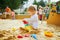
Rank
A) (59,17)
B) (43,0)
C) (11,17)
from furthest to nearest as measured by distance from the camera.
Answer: (43,0) → (11,17) → (59,17)

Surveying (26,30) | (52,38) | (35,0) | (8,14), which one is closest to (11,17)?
(8,14)

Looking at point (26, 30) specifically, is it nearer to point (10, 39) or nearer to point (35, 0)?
point (10, 39)

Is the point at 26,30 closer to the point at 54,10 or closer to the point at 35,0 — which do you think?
the point at 54,10

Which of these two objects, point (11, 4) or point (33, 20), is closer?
point (33, 20)

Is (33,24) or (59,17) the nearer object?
(33,24)

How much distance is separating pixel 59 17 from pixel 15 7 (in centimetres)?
659

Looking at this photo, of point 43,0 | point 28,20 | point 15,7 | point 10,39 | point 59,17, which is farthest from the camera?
point 15,7

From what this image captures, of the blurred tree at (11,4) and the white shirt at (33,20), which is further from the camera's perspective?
the blurred tree at (11,4)

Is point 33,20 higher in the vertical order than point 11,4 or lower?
higher

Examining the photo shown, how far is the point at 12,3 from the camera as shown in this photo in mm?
12258

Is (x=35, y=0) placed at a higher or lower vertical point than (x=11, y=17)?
higher

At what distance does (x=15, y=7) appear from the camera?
40.1 feet

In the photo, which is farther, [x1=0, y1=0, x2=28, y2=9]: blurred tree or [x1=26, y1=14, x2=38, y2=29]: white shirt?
[x1=0, y1=0, x2=28, y2=9]: blurred tree

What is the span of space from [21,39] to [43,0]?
23.6 ft
